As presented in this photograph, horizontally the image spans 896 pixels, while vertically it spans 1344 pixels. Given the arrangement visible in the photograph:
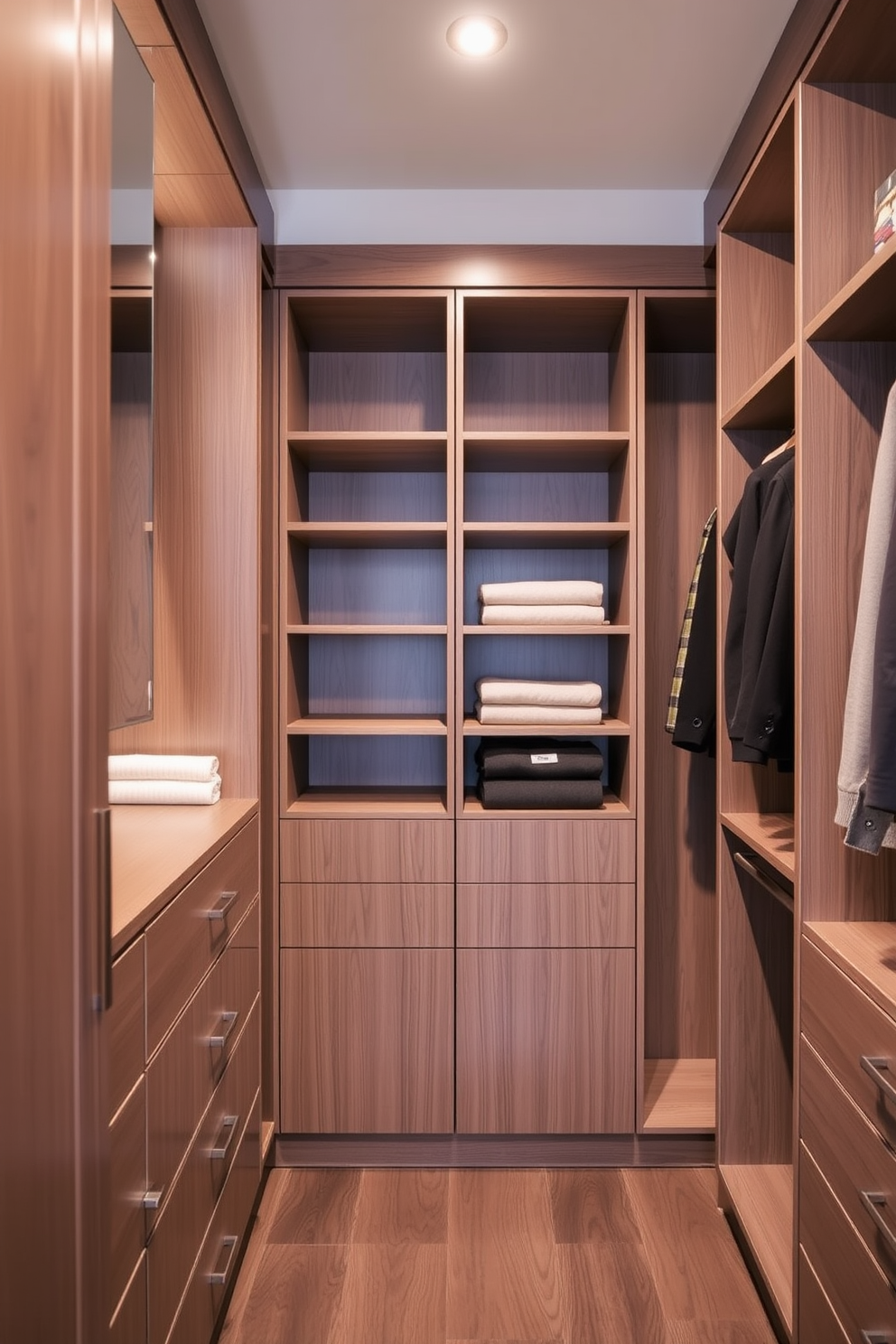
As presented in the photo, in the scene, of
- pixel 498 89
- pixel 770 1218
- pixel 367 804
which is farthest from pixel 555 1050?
pixel 498 89

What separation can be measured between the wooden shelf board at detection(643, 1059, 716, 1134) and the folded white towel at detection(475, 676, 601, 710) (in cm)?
105

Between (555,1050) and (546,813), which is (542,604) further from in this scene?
(555,1050)

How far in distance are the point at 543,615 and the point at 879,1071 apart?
1.34 metres

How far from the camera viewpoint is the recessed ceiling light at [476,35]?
1.74 meters

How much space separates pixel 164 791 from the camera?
202 centimetres

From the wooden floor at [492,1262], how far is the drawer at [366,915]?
0.60 m

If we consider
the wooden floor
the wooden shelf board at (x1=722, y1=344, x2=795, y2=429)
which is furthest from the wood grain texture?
the wooden shelf board at (x1=722, y1=344, x2=795, y2=429)

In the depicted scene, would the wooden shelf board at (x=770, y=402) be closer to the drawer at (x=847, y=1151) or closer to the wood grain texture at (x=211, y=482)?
the wood grain texture at (x=211, y=482)

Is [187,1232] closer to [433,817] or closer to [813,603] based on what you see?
[433,817]

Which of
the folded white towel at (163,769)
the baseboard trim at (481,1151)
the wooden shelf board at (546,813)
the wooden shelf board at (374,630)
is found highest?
the wooden shelf board at (374,630)

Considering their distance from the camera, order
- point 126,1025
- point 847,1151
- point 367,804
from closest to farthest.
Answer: point 126,1025 < point 847,1151 < point 367,804

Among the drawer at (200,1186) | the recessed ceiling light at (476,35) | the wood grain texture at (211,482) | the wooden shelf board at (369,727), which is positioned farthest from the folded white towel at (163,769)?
the recessed ceiling light at (476,35)

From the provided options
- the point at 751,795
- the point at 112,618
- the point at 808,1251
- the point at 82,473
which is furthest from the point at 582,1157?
the point at 82,473

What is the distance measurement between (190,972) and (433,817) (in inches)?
34.4
